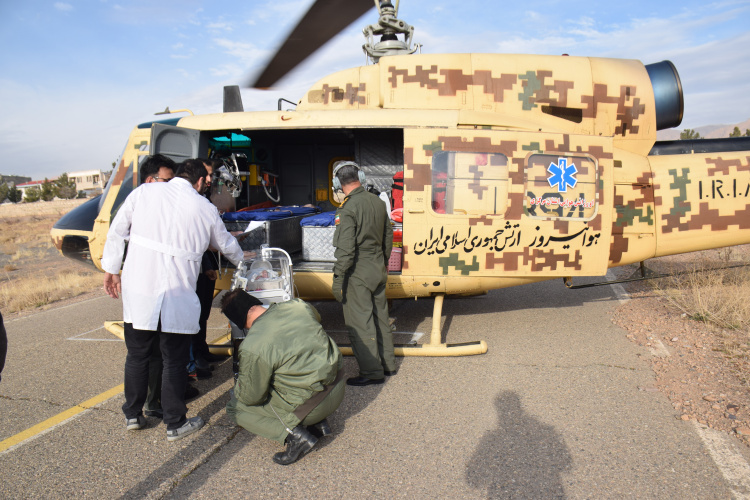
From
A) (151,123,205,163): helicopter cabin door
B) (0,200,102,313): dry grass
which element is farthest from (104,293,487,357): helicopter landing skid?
(0,200,102,313): dry grass

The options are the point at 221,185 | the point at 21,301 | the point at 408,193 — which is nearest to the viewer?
the point at 408,193

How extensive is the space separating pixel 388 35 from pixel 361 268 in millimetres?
3816

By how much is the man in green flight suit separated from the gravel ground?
2412 millimetres

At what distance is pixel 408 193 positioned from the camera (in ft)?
16.3

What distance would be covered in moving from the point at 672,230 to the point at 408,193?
3.05 metres

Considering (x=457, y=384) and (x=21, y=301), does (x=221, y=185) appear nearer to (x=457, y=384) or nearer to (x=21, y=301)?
(x=457, y=384)

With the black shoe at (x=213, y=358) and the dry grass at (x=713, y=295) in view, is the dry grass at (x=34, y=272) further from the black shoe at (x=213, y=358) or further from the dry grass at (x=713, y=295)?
the dry grass at (x=713, y=295)

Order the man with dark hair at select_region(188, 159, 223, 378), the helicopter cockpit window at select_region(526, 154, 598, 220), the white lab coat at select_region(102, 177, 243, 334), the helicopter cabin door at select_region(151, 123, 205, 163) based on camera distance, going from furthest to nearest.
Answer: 1. the helicopter cabin door at select_region(151, 123, 205, 163)
2. the helicopter cockpit window at select_region(526, 154, 598, 220)
3. the man with dark hair at select_region(188, 159, 223, 378)
4. the white lab coat at select_region(102, 177, 243, 334)

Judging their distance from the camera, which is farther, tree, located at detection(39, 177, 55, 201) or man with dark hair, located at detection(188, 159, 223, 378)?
tree, located at detection(39, 177, 55, 201)

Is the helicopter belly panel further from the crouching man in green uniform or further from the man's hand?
the man's hand

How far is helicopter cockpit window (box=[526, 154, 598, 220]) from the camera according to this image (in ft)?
16.4

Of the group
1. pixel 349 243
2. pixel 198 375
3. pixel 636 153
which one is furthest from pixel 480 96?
pixel 198 375

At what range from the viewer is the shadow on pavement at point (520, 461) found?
2.78 meters

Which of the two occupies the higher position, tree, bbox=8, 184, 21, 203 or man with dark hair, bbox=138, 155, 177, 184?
man with dark hair, bbox=138, 155, 177, 184
